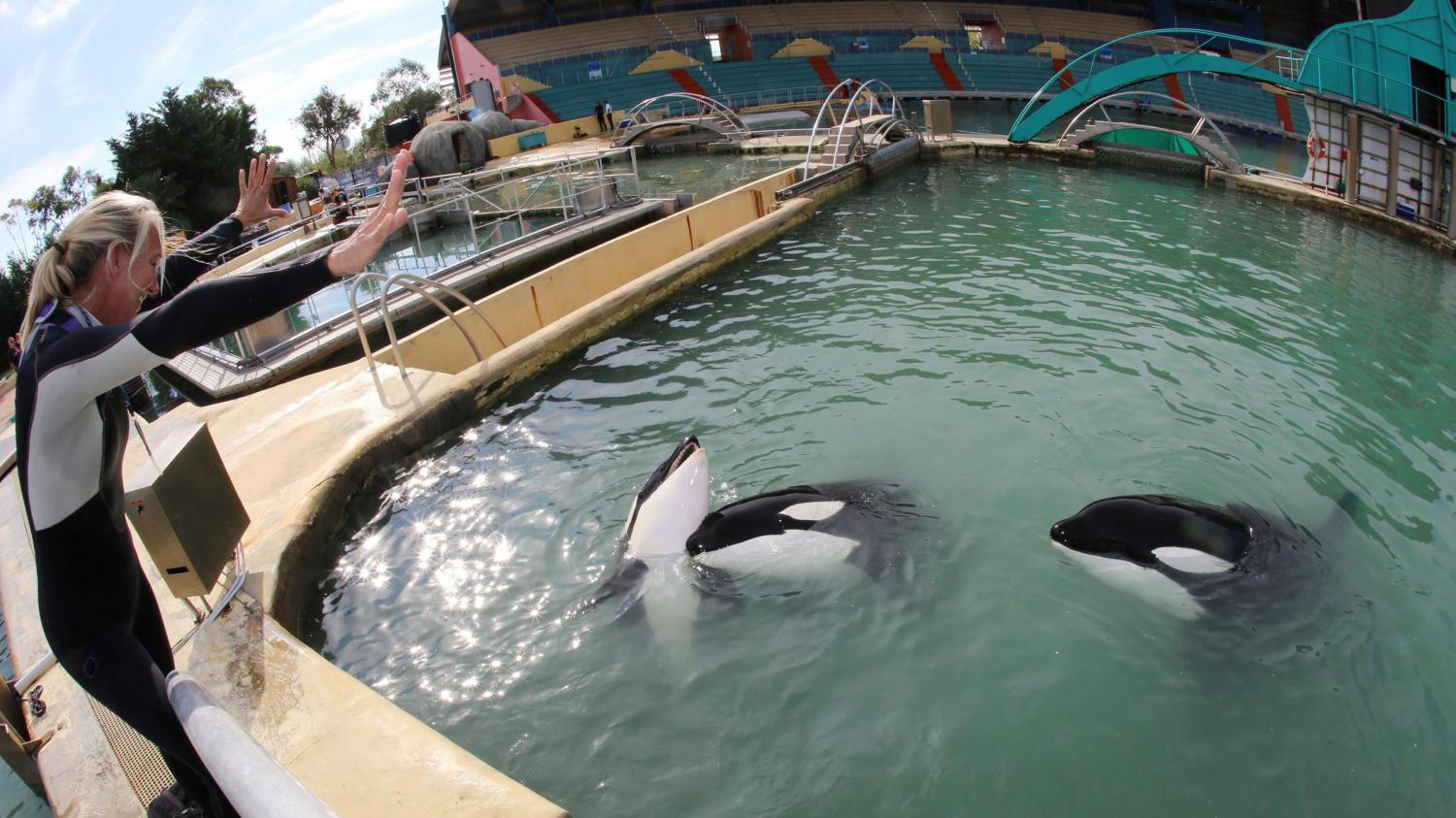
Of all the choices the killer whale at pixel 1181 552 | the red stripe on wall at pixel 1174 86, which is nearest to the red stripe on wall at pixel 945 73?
the red stripe on wall at pixel 1174 86

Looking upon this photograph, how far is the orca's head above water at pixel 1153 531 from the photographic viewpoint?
12.4 feet

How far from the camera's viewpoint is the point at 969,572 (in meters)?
4.20

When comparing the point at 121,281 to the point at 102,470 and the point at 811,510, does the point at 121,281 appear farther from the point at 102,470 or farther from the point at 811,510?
the point at 811,510

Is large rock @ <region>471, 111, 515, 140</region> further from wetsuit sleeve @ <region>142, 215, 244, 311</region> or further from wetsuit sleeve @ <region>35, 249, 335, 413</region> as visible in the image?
wetsuit sleeve @ <region>35, 249, 335, 413</region>

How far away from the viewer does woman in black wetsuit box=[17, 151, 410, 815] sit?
2.04 metres

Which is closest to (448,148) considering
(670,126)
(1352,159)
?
(670,126)

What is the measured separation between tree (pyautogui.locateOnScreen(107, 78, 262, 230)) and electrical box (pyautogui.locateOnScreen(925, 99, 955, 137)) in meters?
24.4

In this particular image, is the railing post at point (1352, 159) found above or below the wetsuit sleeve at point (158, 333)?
below

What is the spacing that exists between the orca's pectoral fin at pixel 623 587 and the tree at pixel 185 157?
29449 mm

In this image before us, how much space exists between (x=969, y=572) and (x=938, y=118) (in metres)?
16.7

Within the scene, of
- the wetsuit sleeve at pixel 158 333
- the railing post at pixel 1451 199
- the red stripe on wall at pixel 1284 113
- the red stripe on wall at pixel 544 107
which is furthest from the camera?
the red stripe on wall at pixel 544 107

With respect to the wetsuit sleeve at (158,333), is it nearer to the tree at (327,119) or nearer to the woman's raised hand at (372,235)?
the woman's raised hand at (372,235)

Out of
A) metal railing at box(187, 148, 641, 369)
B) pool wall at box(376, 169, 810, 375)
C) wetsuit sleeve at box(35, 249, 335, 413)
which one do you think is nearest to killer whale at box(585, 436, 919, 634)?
wetsuit sleeve at box(35, 249, 335, 413)

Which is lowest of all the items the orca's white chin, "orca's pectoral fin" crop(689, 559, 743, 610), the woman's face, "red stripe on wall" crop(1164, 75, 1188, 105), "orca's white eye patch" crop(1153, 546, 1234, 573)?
the orca's white chin
